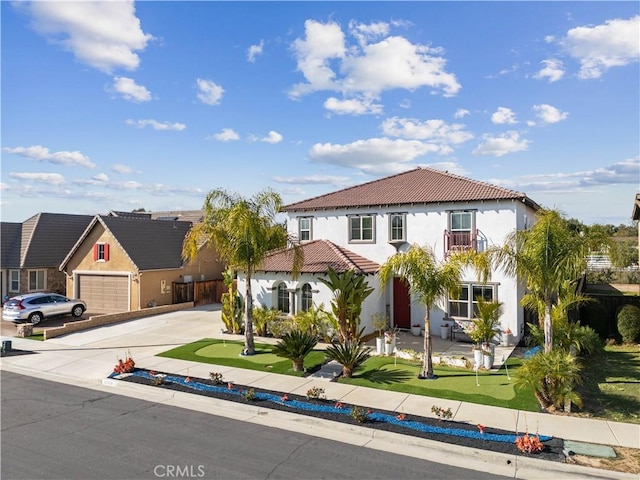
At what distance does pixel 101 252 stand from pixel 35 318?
19.5 feet

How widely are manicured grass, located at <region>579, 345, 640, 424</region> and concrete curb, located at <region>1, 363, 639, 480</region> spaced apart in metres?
3.52

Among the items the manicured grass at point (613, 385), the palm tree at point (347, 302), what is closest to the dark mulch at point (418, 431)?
the manicured grass at point (613, 385)

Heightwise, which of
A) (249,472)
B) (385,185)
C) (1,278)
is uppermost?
(385,185)

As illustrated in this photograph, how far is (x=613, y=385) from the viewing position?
Result: 13.0 metres

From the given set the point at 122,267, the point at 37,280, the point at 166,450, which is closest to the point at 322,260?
the point at 166,450

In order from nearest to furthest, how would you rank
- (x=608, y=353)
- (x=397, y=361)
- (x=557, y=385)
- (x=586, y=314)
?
(x=557, y=385) → (x=397, y=361) → (x=608, y=353) → (x=586, y=314)

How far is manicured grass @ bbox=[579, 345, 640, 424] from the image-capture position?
11.0 metres

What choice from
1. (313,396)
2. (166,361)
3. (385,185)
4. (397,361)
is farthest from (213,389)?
(385,185)

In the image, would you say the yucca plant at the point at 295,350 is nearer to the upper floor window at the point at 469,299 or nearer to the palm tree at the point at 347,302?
the palm tree at the point at 347,302

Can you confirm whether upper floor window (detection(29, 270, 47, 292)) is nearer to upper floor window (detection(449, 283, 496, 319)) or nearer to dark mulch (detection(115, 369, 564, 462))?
dark mulch (detection(115, 369, 564, 462))

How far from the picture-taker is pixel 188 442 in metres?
9.58

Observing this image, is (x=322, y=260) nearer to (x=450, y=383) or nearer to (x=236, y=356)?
(x=236, y=356)

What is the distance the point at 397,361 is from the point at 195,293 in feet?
59.2

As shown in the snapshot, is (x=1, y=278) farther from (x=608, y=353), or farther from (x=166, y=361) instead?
(x=608, y=353)
